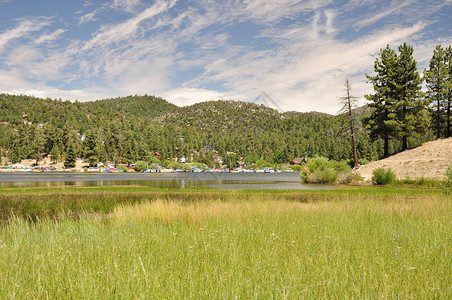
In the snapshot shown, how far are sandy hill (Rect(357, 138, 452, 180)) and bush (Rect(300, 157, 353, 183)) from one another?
339 cm

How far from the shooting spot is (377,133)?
46.6 metres

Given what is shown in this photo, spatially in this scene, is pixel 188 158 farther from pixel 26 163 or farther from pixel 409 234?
pixel 409 234

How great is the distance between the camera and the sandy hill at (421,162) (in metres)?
35.0

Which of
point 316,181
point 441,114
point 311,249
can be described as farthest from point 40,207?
point 441,114

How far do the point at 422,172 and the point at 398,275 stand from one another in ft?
119

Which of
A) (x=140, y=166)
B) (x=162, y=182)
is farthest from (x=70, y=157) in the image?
(x=162, y=182)

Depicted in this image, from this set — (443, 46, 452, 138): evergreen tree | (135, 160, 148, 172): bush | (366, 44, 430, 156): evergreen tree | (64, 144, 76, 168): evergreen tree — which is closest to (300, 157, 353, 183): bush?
(366, 44, 430, 156): evergreen tree

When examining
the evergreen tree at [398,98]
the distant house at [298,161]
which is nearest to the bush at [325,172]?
the evergreen tree at [398,98]

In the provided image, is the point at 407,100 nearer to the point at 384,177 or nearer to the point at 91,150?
the point at 384,177

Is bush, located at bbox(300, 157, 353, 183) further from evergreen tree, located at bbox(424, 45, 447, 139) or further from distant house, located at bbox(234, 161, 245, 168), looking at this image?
distant house, located at bbox(234, 161, 245, 168)

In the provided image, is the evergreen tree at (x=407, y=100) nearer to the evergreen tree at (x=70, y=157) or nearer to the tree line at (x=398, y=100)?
the tree line at (x=398, y=100)

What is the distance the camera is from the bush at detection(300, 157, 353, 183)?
37.8 m

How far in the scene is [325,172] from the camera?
39.3 m

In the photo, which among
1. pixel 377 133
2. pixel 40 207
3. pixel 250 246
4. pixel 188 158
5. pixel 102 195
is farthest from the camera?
pixel 188 158
